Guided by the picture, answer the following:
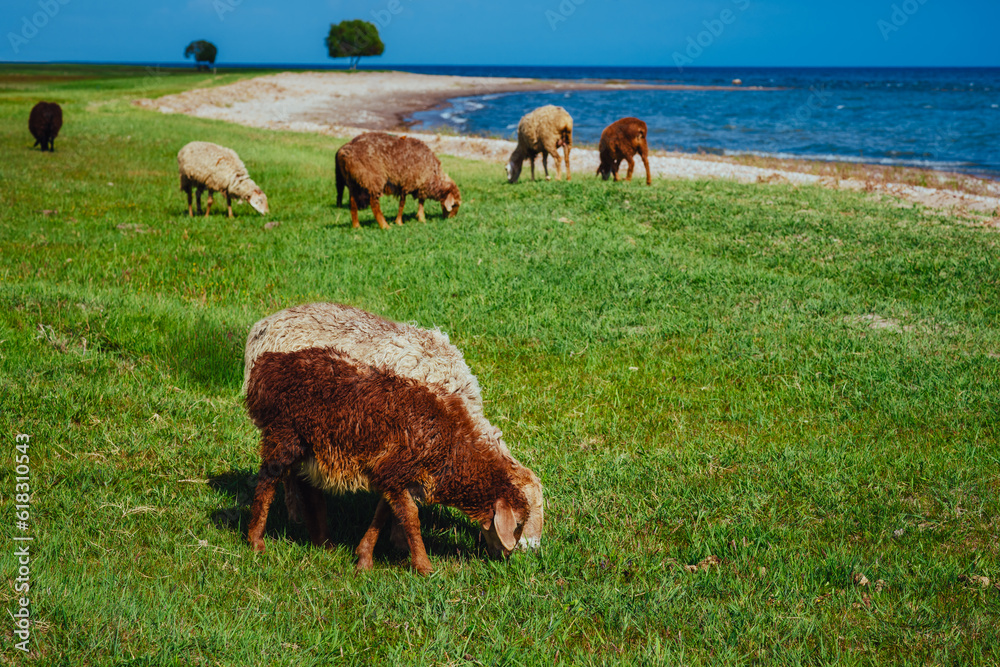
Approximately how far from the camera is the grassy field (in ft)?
Answer: 11.9

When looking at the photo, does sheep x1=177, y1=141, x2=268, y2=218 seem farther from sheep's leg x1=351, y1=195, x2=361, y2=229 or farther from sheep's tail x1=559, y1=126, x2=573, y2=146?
sheep's tail x1=559, y1=126, x2=573, y2=146

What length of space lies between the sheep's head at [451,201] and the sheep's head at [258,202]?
392 centimetres

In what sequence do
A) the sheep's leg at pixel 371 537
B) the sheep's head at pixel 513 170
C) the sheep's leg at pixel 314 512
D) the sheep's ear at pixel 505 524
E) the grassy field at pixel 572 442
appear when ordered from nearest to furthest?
the grassy field at pixel 572 442 < the sheep's ear at pixel 505 524 < the sheep's leg at pixel 371 537 < the sheep's leg at pixel 314 512 < the sheep's head at pixel 513 170

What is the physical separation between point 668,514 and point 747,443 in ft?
4.73

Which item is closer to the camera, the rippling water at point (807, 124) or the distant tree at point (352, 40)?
the rippling water at point (807, 124)

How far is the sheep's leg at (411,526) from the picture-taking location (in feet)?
13.6

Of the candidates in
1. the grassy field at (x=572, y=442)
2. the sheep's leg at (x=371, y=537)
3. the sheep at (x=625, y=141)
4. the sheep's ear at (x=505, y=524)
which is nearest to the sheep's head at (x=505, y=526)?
the sheep's ear at (x=505, y=524)

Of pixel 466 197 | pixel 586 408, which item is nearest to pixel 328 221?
pixel 466 197

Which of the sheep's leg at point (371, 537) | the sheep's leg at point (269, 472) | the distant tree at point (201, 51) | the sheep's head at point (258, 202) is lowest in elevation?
the sheep's leg at point (371, 537)

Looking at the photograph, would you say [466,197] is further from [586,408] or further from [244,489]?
[244,489]

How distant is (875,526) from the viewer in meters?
4.70

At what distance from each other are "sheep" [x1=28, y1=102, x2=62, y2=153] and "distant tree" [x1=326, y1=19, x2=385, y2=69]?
114m

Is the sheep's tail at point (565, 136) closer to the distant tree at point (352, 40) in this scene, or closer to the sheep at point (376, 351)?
the sheep at point (376, 351)

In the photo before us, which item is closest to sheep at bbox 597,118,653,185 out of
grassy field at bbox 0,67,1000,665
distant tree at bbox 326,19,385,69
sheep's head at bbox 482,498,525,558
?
grassy field at bbox 0,67,1000,665
